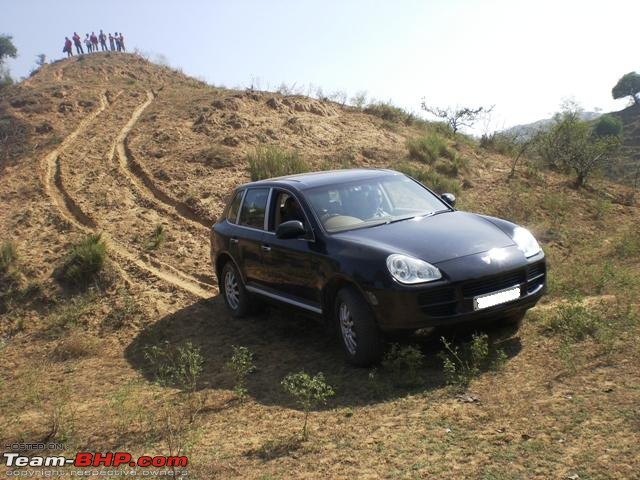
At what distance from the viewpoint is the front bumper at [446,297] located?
469 cm

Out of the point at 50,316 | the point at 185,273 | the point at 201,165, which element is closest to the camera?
the point at 50,316

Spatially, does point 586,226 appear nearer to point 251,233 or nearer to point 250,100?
point 251,233

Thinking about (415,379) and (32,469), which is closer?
(32,469)

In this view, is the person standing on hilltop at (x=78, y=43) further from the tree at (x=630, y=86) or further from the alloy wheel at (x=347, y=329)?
the tree at (x=630, y=86)

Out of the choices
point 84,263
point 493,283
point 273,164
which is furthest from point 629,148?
point 493,283

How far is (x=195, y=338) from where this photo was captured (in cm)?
718

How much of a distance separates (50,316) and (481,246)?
616 cm

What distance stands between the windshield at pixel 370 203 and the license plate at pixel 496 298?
52.6 inches

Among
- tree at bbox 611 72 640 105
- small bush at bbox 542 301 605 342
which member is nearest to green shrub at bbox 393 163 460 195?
small bush at bbox 542 301 605 342

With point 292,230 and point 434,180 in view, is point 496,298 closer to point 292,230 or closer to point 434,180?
point 292,230

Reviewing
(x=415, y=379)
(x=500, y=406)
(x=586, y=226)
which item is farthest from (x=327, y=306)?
(x=586, y=226)

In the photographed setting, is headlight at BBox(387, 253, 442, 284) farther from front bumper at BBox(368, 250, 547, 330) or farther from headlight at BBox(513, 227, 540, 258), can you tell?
headlight at BBox(513, 227, 540, 258)

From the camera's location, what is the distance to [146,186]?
42.9 feet

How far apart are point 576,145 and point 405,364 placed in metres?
11.9
